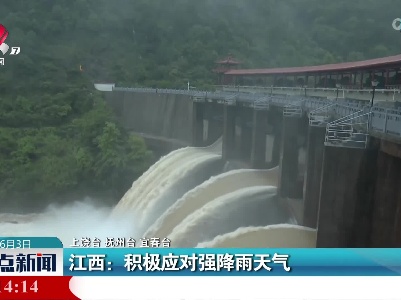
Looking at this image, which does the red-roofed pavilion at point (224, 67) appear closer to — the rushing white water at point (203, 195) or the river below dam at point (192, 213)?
the river below dam at point (192, 213)

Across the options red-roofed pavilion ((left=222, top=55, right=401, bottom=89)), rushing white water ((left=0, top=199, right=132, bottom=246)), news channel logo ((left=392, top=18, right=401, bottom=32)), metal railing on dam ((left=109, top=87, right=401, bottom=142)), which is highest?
news channel logo ((left=392, top=18, right=401, bottom=32))

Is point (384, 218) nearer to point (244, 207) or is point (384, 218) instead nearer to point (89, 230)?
point (244, 207)

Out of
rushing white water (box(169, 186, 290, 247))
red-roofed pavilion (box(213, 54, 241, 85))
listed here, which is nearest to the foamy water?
rushing white water (box(169, 186, 290, 247))

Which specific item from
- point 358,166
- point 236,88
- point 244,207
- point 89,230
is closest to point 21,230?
point 89,230

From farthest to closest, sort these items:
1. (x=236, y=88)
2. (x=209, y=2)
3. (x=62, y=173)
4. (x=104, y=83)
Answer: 1. (x=209, y=2)
2. (x=104, y=83)
3. (x=236, y=88)
4. (x=62, y=173)
